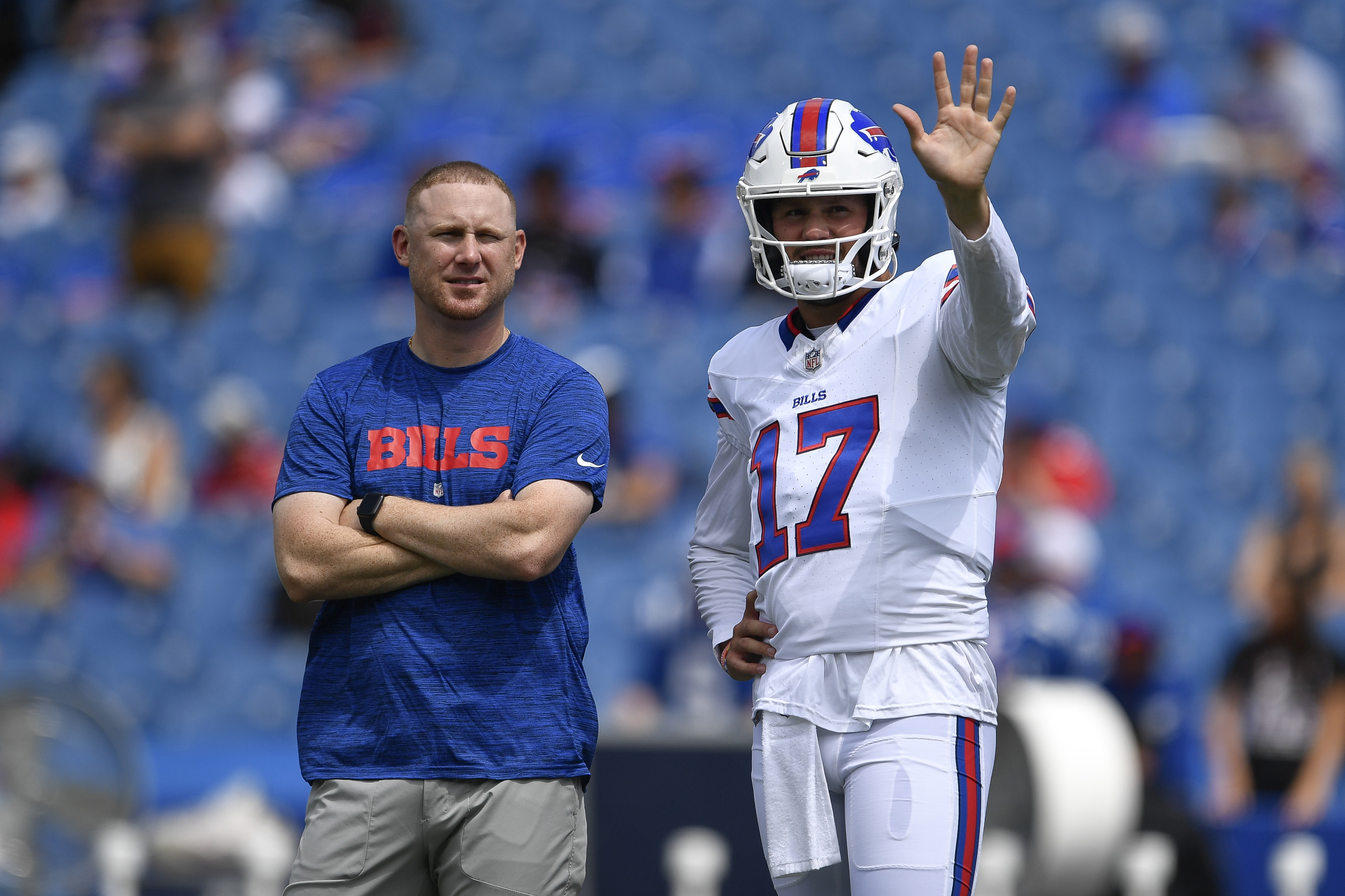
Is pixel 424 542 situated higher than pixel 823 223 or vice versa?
pixel 823 223

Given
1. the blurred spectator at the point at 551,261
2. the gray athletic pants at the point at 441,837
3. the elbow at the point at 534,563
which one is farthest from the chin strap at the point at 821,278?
the blurred spectator at the point at 551,261

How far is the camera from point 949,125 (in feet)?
9.23

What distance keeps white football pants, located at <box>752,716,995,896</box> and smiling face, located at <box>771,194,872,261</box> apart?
0.89 m

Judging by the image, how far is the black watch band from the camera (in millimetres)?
3031

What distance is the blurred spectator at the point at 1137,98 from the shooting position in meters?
11.2

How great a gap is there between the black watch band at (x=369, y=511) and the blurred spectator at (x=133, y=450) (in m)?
6.93

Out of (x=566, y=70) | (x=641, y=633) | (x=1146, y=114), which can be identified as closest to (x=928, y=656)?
(x=641, y=633)

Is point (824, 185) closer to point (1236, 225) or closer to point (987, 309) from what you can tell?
point (987, 309)

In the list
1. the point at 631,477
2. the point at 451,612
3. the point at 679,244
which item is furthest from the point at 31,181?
the point at 451,612

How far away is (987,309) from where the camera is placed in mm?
2812

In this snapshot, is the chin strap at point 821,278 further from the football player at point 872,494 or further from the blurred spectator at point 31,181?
the blurred spectator at point 31,181

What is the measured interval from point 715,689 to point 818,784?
4.14 m

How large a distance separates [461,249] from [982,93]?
1.00 m

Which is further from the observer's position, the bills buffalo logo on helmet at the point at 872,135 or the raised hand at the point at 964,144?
the bills buffalo logo on helmet at the point at 872,135
